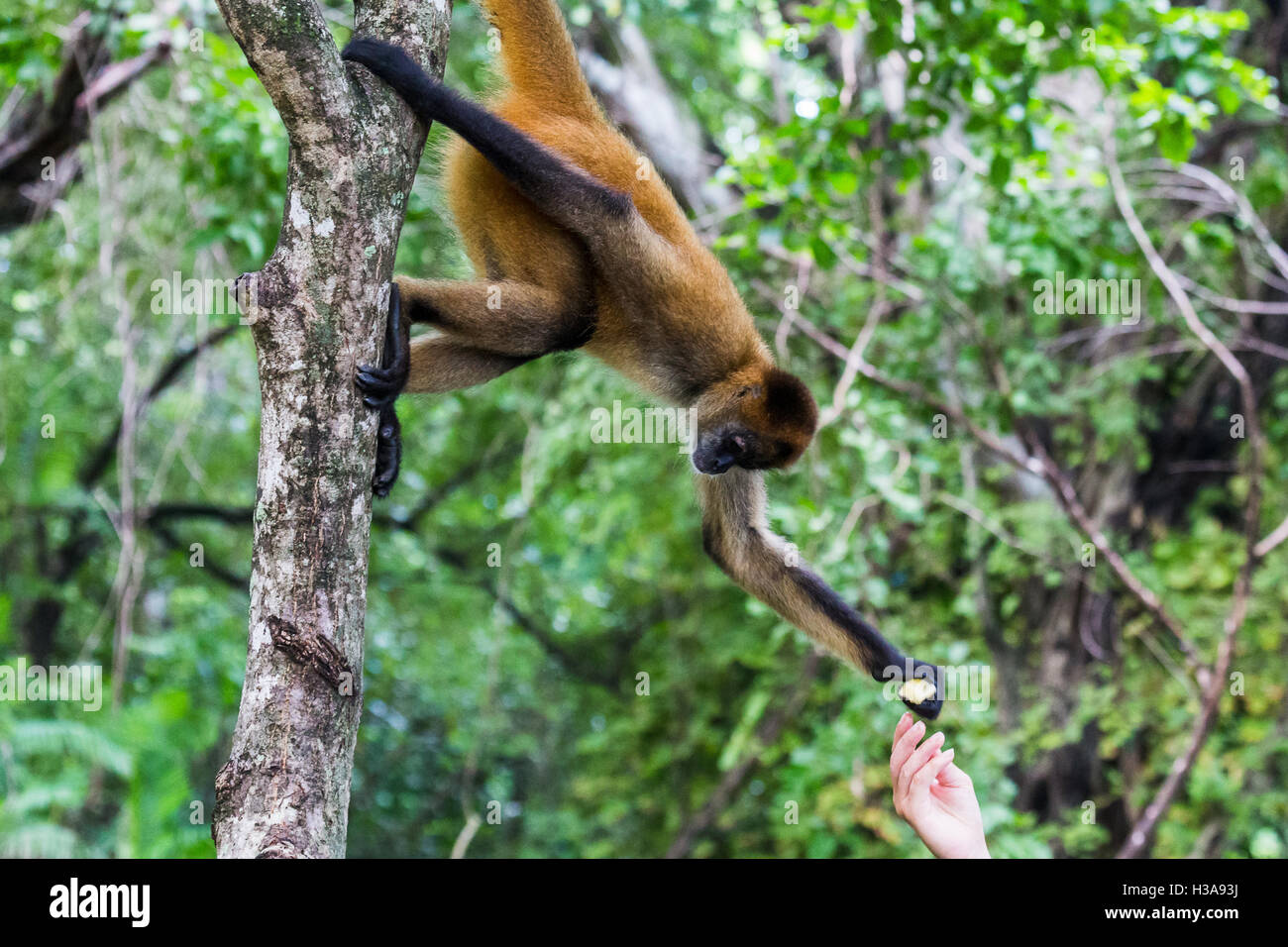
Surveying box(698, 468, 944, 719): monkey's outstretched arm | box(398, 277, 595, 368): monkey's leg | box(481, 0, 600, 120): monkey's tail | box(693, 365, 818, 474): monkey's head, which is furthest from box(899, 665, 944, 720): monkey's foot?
box(481, 0, 600, 120): monkey's tail

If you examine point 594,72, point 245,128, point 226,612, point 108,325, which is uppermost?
point 594,72

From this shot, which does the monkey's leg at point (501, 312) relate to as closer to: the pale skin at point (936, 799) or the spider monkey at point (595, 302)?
the spider monkey at point (595, 302)

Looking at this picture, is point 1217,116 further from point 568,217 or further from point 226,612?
point 226,612

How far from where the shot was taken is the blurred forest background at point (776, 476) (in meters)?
5.79

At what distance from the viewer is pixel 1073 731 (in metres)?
7.46

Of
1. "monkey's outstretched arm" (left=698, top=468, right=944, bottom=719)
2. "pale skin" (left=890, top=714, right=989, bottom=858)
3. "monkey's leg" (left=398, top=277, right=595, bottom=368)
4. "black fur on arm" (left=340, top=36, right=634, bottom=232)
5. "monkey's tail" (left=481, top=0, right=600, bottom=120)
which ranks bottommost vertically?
"pale skin" (left=890, top=714, right=989, bottom=858)

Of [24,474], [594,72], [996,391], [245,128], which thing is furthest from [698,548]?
[24,474]

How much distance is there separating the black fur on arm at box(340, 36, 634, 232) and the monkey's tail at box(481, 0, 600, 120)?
420mm

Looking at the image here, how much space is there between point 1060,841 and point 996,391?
2.99 metres

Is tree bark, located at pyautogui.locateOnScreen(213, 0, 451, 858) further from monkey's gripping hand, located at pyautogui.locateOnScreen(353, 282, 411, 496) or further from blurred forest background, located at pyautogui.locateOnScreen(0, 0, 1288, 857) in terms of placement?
blurred forest background, located at pyautogui.locateOnScreen(0, 0, 1288, 857)

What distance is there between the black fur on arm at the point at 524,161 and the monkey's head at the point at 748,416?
1001 millimetres

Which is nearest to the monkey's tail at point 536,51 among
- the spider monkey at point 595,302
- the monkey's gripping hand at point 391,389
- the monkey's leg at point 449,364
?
the spider monkey at point 595,302

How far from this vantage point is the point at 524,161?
383 cm

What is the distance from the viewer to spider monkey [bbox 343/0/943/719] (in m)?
3.93
